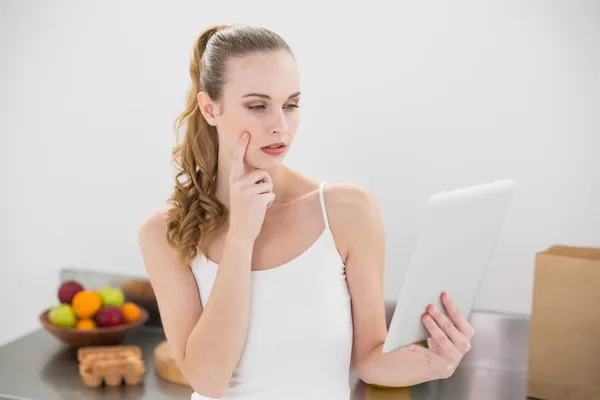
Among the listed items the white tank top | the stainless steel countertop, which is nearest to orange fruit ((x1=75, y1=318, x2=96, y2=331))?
the stainless steel countertop

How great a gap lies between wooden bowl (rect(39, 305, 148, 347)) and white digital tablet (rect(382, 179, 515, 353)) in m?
1.07

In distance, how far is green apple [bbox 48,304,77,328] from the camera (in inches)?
74.2

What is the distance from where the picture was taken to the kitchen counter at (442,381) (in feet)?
5.22

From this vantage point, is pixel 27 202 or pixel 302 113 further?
pixel 27 202

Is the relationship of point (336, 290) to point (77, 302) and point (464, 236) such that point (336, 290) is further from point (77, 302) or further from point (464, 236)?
point (77, 302)

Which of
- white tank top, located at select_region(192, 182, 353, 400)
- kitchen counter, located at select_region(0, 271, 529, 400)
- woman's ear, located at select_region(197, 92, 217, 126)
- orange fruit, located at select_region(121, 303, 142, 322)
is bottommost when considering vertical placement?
kitchen counter, located at select_region(0, 271, 529, 400)

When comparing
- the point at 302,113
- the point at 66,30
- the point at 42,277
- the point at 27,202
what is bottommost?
the point at 42,277

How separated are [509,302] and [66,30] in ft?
4.94

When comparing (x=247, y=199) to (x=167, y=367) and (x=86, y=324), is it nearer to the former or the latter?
(x=167, y=367)

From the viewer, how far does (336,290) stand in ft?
3.88

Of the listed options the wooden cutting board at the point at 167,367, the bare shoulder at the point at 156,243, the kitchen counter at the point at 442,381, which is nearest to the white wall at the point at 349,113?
the kitchen counter at the point at 442,381

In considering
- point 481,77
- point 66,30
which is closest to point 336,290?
point 481,77

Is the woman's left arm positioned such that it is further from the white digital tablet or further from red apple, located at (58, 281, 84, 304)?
red apple, located at (58, 281, 84, 304)

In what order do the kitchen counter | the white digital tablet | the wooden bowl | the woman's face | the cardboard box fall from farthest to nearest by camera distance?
1. the wooden bowl
2. the kitchen counter
3. the cardboard box
4. the woman's face
5. the white digital tablet
